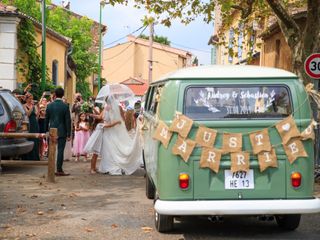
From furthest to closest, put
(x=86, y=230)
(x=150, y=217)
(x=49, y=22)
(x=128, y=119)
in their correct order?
(x=49, y=22) < (x=128, y=119) < (x=150, y=217) < (x=86, y=230)

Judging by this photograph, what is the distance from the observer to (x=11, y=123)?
12805mm

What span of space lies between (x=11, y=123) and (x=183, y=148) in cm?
691

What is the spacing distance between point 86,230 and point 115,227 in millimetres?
382

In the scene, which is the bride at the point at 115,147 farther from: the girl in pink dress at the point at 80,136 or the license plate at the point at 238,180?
the license plate at the point at 238,180

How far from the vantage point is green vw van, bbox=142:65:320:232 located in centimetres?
672

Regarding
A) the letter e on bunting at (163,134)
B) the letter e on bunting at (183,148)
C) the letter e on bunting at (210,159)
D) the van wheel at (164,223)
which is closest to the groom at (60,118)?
the van wheel at (164,223)

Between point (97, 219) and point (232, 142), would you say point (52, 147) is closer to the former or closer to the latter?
point (97, 219)

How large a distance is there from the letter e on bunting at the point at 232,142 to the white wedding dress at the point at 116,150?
A: 6.59 m

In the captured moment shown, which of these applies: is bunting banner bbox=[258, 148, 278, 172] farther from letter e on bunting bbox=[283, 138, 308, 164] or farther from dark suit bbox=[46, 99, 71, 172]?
dark suit bbox=[46, 99, 71, 172]

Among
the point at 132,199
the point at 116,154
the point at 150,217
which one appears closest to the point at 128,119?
the point at 116,154

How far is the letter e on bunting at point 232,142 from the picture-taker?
679cm

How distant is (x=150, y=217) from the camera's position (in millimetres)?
8492

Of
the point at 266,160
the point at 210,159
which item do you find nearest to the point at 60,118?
the point at 210,159

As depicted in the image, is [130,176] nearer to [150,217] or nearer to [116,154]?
[116,154]
